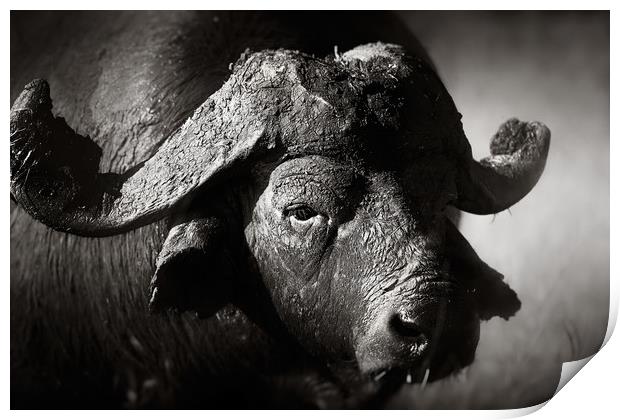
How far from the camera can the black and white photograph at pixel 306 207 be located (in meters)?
2.23

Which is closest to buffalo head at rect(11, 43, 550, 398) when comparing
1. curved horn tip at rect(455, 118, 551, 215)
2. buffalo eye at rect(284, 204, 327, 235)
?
buffalo eye at rect(284, 204, 327, 235)

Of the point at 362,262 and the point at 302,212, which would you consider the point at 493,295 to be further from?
A: the point at 302,212

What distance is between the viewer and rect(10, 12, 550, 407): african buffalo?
2221 mm

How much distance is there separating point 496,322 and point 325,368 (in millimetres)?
513

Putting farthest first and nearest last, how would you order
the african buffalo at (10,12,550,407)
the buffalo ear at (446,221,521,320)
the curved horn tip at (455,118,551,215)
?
1. the curved horn tip at (455,118,551,215)
2. the buffalo ear at (446,221,521,320)
3. the african buffalo at (10,12,550,407)

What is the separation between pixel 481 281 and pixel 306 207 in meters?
0.58

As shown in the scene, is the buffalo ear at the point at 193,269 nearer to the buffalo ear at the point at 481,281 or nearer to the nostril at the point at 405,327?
the nostril at the point at 405,327

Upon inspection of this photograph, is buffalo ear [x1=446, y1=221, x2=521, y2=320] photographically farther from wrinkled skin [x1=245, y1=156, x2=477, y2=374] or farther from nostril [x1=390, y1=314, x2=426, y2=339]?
nostril [x1=390, y1=314, x2=426, y2=339]

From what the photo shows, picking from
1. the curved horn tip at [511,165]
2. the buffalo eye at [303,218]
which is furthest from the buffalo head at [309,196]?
the curved horn tip at [511,165]

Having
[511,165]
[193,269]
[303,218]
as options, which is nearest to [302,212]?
[303,218]

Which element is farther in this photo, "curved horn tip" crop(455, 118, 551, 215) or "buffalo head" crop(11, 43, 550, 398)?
"curved horn tip" crop(455, 118, 551, 215)

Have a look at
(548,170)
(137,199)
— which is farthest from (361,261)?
(548,170)

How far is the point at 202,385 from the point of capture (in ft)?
8.98

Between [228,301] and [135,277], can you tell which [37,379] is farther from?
[228,301]
